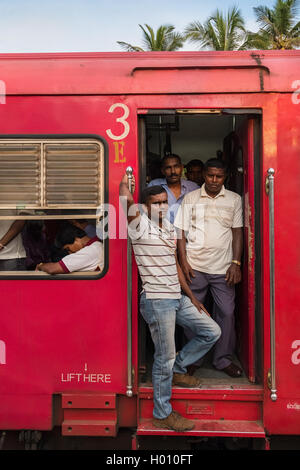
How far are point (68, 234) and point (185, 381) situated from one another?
1.35 meters

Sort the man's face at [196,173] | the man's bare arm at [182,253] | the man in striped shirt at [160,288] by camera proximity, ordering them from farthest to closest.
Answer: the man's face at [196,173] → the man's bare arm at [182,253] → the man in striped shirt at [160,288]

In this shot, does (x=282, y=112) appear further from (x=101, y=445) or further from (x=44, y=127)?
(x=101, y=445)

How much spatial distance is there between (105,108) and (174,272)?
4.03 feet

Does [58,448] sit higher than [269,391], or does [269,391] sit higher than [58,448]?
[269,391]

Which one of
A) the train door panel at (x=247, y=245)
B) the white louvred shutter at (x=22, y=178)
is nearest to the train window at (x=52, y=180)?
the white louvred shutter at (x=22, y=178)

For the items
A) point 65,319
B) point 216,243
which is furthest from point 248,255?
point 65,319

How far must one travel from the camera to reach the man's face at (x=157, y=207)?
265cm

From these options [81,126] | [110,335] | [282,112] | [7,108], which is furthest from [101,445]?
[282,112]

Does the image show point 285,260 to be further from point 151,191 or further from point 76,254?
point 76,254

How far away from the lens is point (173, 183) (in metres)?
3.33

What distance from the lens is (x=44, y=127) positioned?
2.76 m

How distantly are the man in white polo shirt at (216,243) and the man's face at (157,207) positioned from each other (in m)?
0.40

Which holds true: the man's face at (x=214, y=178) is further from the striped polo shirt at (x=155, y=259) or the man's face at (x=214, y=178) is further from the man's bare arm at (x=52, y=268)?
the man's bare arm at (x=52, y=268)

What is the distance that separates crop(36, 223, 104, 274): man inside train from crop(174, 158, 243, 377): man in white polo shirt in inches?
25.9
